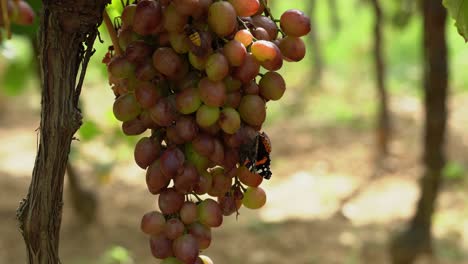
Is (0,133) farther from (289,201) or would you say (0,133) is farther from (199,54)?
(199,54)

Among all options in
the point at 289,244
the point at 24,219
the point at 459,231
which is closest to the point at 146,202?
the point at 289,244

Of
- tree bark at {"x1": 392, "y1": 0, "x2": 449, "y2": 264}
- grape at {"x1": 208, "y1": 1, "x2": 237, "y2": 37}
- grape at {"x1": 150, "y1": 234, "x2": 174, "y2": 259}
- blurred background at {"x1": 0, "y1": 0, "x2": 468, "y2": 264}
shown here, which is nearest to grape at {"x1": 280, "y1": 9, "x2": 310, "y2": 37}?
grape at {"x1": 208, "y1": 1, "x2": 237, "y2": 37}

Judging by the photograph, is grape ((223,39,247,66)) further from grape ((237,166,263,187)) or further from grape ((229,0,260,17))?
grape ((237,166,263,187))

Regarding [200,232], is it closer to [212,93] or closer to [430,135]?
[212,93]

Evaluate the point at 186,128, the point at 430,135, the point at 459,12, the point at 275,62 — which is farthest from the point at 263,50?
the point at 430,135

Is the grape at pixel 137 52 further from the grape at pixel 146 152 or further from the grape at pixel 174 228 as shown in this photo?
the grape at pixel 174 228

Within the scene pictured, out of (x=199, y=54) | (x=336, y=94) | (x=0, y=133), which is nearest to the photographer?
(x=199, y=54)
